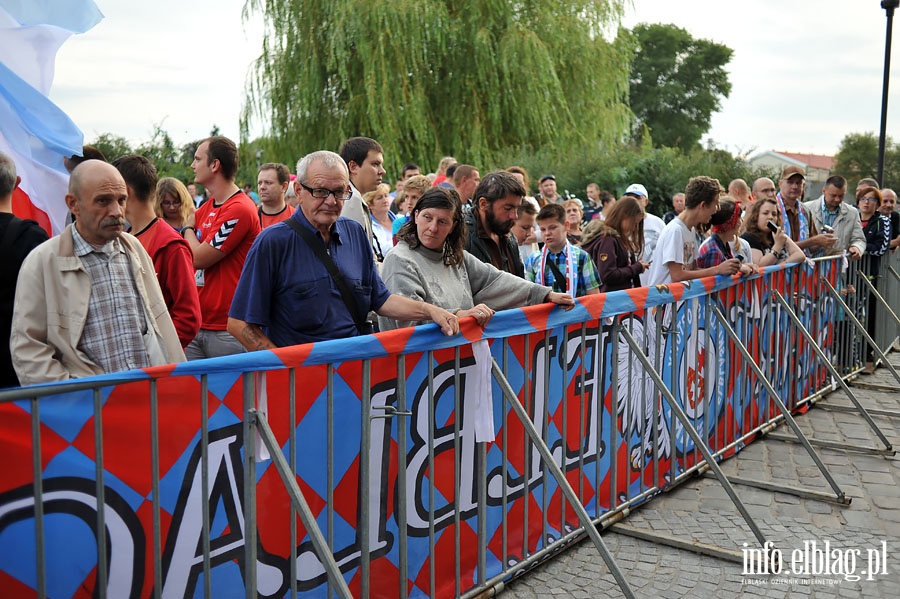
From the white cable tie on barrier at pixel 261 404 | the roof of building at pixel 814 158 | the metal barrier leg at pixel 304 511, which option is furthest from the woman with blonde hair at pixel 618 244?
the roof of building at pixel 814 158

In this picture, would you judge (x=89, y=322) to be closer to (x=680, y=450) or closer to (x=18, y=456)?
(x=18, y=456)

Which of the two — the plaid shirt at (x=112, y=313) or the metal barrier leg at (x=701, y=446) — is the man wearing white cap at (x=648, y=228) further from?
the plaid shirt at (x=112, y=313)

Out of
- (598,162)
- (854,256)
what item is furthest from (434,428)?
(598,162)

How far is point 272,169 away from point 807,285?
17.4 ft

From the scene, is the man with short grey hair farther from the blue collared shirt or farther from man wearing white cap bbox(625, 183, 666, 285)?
the blue collared shirt

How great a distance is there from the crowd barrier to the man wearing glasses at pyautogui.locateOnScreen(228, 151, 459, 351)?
38 centimetres

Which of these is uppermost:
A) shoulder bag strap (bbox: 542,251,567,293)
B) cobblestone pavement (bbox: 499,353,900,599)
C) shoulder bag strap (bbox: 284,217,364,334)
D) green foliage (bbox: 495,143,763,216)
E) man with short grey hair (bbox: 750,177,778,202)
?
green foliage (bbox: 495,143,763,216)

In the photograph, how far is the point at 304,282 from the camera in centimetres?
395

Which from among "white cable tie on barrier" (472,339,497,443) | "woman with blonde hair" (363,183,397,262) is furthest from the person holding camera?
"white cable tie on barrier" (472,339,497,443)

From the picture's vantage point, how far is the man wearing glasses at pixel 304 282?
12.7 ft

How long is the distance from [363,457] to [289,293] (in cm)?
81

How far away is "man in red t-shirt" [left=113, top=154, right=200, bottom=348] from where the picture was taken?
165 inches

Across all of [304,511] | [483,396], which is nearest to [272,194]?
[483,396]

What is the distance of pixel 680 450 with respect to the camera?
6.26 metres
